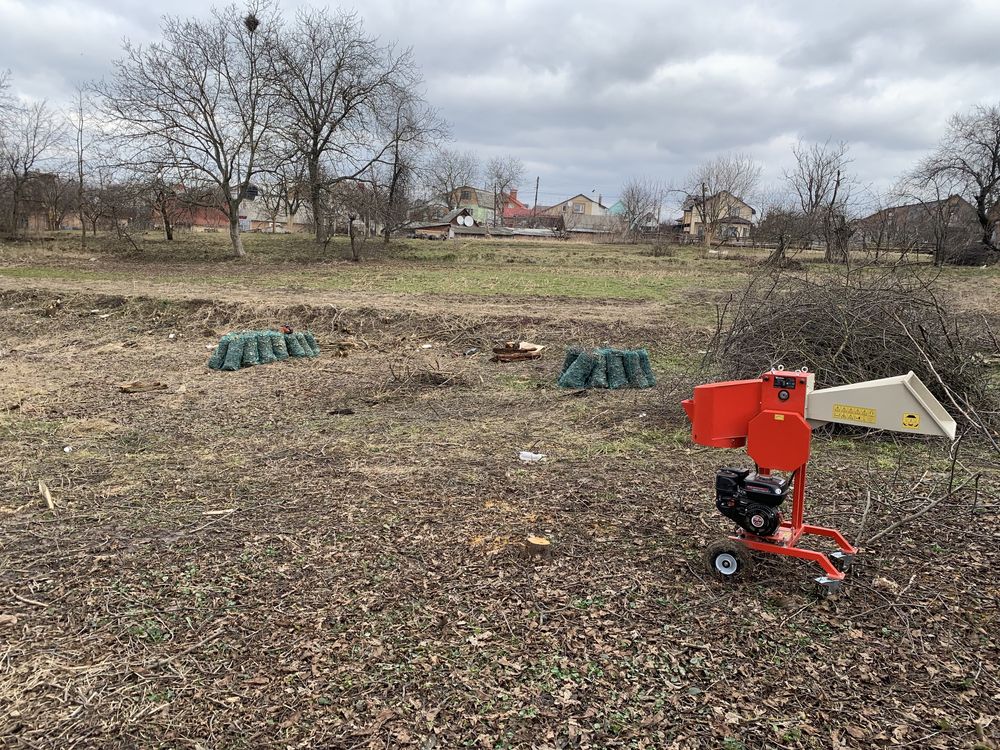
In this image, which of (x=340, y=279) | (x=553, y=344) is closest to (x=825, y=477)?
(x=553, y=344)

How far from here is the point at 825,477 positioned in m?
4.55

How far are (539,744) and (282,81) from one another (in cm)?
2920

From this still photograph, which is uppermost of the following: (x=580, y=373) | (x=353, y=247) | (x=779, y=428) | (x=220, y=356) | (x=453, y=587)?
(x=353, y=247)

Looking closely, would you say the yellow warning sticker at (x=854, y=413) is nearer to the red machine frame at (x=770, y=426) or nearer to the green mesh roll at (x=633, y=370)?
the red machine frame at (x=770, y=426)

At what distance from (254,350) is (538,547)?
23.7 feet

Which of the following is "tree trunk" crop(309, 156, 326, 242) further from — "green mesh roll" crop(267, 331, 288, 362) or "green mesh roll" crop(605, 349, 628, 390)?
"green mesh roll" crop(605, 349, 628, 390)

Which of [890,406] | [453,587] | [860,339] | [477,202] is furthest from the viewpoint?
[477,202]

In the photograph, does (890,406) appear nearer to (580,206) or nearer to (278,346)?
(278,346)

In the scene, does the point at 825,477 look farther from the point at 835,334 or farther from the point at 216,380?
the point at 216,380

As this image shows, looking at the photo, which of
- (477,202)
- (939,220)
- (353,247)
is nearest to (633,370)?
(939,220)

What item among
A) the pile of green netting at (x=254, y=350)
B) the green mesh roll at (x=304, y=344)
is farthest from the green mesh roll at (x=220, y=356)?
the green mesh roll at (x=304, y=344)

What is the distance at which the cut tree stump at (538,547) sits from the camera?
134 inches

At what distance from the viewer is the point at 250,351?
9.33 m

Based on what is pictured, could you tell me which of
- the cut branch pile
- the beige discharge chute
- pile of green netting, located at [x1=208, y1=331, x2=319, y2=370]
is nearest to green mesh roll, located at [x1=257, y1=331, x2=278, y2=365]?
pile of green netting, located at [x1=208, y1=331, x2=319, y2=370]
